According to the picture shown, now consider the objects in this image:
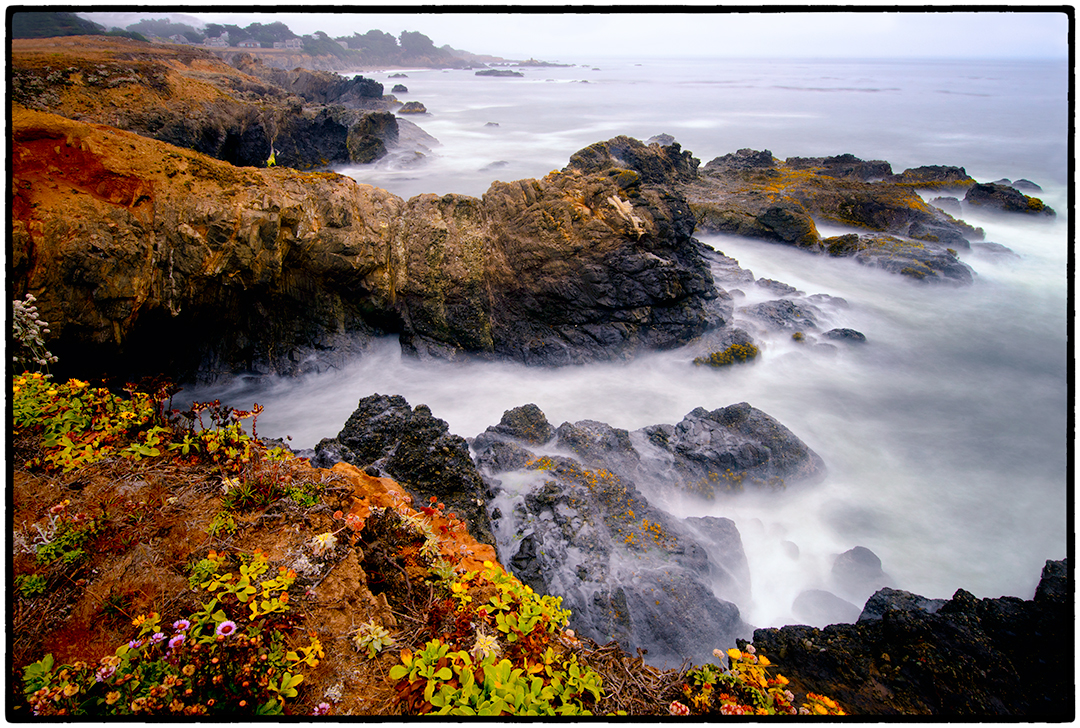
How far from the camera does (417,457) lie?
652 cm

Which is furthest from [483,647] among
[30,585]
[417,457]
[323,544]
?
[417,457]

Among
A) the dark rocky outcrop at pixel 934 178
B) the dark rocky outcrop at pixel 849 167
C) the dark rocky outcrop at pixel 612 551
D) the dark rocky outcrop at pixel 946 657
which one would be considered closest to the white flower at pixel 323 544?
the dark rocky outcrop at pixel 612 551

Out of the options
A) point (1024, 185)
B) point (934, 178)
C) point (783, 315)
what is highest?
point (934, 178)

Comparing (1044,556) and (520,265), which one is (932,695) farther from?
(520,265)

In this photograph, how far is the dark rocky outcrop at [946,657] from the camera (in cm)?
435

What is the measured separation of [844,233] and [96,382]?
76.3 feet

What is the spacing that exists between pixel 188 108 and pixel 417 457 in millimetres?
23444

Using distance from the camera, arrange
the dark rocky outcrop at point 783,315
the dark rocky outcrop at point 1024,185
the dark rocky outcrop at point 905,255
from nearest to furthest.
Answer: the dark rocky outcrop at point 783,315 → the dark rocky outcrop at point 905,255 → the dark rocky outcrop at point 1024,185

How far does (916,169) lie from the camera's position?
1038 inches

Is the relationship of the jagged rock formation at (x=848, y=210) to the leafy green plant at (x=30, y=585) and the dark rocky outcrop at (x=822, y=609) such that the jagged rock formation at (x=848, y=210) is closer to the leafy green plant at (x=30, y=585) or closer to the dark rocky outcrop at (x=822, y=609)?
the dark rocky outcrop at (x=822, y=609)

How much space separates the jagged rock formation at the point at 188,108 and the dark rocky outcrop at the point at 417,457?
14.1 meters

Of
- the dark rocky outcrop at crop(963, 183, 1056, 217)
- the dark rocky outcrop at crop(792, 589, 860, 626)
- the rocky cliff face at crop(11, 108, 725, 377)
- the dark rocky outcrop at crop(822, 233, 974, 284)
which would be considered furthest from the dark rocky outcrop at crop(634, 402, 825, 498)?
the dark rocky outcrop at crop(963, 183, 1056, 217)

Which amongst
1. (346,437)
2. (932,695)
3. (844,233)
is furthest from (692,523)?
(844,233)

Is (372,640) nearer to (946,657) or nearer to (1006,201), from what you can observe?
(946,657)
